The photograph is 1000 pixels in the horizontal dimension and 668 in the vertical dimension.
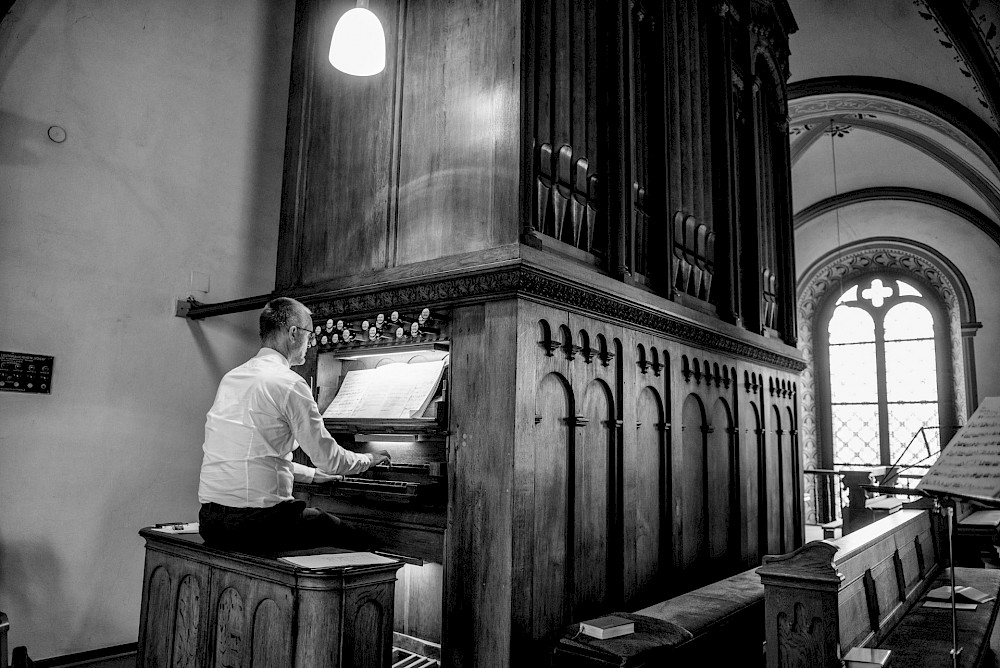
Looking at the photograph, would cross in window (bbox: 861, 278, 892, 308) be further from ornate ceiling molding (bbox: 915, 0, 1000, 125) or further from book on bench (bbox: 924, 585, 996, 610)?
book on bench (bbox: 924, 585, 996, 610)

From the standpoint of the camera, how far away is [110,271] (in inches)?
188

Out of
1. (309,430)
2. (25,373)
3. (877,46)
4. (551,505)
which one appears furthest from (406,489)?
(877,46)

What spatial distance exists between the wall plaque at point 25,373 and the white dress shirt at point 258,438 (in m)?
1.65

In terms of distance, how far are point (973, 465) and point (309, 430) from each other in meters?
2.70

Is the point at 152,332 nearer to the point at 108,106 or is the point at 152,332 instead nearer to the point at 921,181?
the point at 108,106

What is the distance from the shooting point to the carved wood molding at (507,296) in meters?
3.72

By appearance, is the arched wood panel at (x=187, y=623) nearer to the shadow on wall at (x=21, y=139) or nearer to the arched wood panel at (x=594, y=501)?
the arched wood panel at (x=594, y=501)

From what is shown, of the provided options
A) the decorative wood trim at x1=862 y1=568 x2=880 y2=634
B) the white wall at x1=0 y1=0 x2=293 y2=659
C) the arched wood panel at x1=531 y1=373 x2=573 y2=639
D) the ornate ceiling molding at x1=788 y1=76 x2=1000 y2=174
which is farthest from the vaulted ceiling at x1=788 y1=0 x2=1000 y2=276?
the white wall at x1=0 y1=0 x2=293 y2=659

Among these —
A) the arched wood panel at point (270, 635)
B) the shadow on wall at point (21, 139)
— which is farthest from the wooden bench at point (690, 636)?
the shadow on wall at point (21, 139)

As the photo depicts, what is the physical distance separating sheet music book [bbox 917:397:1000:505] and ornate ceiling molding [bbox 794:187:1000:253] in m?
11.4

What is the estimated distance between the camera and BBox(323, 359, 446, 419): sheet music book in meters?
4.25

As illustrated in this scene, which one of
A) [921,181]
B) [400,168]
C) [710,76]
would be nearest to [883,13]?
[710,76]

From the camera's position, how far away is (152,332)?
16.4 ft

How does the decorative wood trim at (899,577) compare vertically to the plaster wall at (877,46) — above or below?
below
